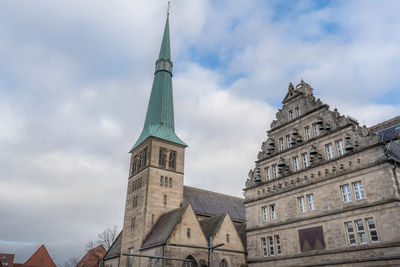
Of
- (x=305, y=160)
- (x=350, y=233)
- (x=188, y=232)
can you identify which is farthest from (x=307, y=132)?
(x=188, y=232)

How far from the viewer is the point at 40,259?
65.9 metres

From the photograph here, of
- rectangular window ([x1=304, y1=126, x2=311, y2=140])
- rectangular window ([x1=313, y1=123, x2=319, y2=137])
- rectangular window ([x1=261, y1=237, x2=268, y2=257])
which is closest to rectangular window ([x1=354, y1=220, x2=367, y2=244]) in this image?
rectangular window ([x1=313, y1=123, x2=319, y2=137])

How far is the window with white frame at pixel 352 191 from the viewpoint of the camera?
23.4 meters

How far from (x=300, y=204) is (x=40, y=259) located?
190 feet

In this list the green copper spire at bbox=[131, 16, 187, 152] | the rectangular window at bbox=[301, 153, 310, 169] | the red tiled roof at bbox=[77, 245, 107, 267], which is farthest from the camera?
the red tiled roof at bbox=[77, 245, 107, 267]

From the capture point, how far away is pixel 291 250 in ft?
88.2

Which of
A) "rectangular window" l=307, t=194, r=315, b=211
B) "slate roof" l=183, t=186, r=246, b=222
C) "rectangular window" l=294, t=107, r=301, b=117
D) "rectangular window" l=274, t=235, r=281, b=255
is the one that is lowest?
"rectangular window" l=274, t=235, r=281, b=255

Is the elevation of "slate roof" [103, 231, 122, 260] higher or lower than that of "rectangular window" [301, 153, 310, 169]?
lower

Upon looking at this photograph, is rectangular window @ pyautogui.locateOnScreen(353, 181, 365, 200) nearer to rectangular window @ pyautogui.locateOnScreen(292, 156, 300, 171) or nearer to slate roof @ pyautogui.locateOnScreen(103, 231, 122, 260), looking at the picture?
rectangular window @ pyautogui.locateOnScreen(292, 156, 300, 171)

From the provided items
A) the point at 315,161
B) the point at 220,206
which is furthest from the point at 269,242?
the point at 220,206

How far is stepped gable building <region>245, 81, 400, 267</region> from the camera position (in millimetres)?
22000

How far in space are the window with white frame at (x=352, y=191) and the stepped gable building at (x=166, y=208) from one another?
12.5 m

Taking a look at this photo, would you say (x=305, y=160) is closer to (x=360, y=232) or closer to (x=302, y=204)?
(x=302, y=204)

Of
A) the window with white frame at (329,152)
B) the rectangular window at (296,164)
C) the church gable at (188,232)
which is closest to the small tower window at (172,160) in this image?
the church gable at (188,232)
